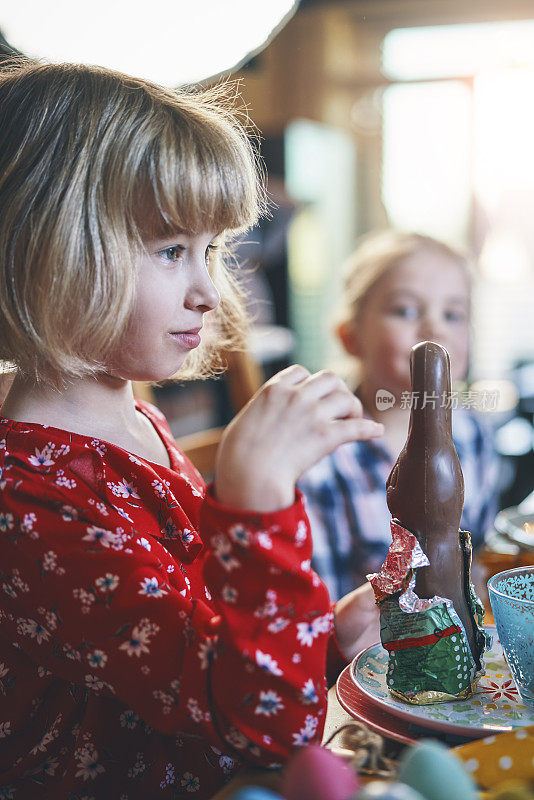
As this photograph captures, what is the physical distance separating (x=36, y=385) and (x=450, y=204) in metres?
3.70

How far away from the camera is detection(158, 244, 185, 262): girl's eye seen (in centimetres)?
57

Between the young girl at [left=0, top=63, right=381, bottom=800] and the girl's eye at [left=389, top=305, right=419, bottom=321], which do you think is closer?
the young girl at [left=0, top=63, right=381, bottom=800]

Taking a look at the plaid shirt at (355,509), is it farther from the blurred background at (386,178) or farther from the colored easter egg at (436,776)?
the blurred background at (386,178)

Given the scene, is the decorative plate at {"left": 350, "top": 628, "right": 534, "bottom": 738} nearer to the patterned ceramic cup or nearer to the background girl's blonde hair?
the patterned ceramic cup

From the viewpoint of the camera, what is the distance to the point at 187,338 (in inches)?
23.7

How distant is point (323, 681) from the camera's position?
1.53ft

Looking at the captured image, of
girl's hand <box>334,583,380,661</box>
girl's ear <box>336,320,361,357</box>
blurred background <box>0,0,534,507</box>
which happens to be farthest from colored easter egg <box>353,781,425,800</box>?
blurred background <box>0,0,534,507</box>

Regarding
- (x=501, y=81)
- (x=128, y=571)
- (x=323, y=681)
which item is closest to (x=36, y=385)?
(x=128, y=571)

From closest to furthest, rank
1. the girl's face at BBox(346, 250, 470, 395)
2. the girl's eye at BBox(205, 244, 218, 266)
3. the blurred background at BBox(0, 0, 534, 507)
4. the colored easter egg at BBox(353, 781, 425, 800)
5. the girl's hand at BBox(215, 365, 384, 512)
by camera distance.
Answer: the colored easter egg at BBox(353, 781, 425, 800) → the girl's hand at BBox(215, 365, 384, 512) → the girl's eye at BBox(205, 244, 218, 266) → the girl's face at BBox(346, 250, 470, 395) → the blurred background at BBox(0, 0, 534, 507)

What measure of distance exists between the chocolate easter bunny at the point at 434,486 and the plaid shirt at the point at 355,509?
456 mm

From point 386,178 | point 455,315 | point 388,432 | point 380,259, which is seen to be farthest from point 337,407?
point 386,178

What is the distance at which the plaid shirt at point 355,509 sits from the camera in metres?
0.98

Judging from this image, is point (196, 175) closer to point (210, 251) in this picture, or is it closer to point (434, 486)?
point (210, 251)

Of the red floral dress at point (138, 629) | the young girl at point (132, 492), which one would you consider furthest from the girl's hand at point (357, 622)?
the red floral dress at point (138, 629)
